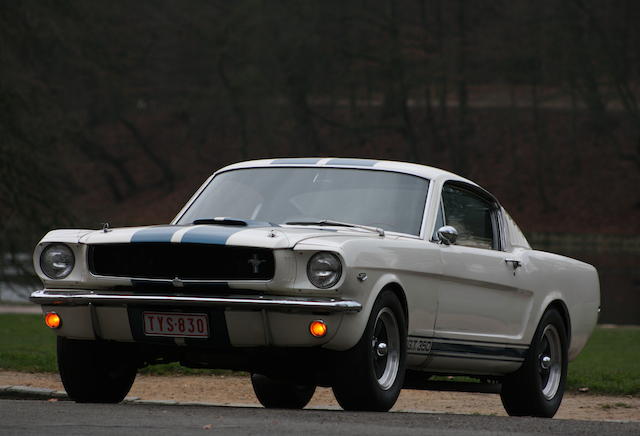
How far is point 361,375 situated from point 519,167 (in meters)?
49.5

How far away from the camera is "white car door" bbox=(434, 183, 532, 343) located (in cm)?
843

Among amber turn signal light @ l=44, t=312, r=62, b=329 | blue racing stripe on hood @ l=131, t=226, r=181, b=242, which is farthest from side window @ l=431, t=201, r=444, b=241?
amber turn signal light @ l=44, t=312, r=62, b=329

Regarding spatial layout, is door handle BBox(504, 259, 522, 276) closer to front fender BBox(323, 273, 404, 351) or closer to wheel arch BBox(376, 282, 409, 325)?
wheel arch BBox(376, 282, 409, 325)

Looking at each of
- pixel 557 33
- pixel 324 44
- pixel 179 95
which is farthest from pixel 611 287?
pixel 179 95

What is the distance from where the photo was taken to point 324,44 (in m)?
53.0

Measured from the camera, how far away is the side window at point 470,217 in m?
8.98

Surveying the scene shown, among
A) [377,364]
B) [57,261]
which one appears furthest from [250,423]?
[57,261]

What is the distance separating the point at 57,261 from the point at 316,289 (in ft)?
5.43

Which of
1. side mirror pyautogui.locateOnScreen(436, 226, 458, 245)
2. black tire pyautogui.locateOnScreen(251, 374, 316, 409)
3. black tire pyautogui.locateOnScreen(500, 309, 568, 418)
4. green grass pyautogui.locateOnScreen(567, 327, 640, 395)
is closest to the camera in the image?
side mirror pyautogui.locateOnScreen(436, 226, 458, 245)

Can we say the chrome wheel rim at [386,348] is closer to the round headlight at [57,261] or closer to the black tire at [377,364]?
the black tire at [377,364]

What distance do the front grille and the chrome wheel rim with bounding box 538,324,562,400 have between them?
299 centimetres

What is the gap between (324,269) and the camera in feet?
23.8

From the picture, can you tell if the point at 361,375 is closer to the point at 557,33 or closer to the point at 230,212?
the point at 230,212

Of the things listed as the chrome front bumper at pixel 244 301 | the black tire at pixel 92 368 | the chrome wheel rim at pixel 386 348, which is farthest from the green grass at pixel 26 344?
the chrome wheel rim at pixel 386 348
